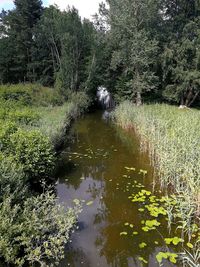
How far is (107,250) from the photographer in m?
4.75

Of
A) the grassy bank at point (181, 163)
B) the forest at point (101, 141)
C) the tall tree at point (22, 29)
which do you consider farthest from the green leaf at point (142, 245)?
the tall tree at point (22, 29)

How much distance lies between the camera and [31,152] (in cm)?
636

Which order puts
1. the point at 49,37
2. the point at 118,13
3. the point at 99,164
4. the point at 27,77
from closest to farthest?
the point at 99,164, the point at 118,13, the point at 49,37, the point at 27,77

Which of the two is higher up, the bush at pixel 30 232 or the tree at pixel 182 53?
the tree at pixel 182 53

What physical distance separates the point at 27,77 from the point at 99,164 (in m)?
20.9

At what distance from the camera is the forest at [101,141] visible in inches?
180

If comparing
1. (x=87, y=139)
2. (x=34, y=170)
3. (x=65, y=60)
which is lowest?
(x=87, y=139)

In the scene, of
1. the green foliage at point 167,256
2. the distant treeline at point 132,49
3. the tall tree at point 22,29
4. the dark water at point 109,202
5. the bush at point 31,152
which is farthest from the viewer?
the tall tree at point 22,29

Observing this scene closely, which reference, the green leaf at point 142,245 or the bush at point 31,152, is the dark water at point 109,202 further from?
the bush at point 31,152

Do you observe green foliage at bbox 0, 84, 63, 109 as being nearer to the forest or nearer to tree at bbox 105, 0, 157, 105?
the forest

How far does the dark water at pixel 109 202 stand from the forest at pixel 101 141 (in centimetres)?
3

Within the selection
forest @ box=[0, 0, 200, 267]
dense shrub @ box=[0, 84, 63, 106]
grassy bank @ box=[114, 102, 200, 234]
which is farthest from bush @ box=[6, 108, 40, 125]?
dense shrub @ box=[0, 84, 63, 106]

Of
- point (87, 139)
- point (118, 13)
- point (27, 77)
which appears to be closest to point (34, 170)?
point (87, 139)

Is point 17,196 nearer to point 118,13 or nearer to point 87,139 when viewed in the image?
point 87,139
